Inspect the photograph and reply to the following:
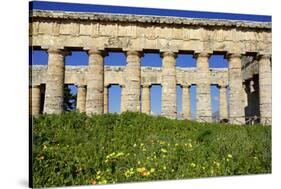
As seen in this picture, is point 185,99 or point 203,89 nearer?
point 203,89

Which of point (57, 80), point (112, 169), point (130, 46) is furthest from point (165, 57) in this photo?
point (112, 169)

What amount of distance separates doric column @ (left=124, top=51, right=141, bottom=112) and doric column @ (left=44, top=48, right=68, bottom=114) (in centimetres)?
253

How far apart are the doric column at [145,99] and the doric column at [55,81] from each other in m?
5.88

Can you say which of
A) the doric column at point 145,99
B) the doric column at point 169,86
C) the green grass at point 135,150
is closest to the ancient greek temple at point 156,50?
the doric column at point 169,86

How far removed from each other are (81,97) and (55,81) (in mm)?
4811

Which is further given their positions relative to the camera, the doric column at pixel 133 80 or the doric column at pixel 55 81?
the doric column at pixel 133 80

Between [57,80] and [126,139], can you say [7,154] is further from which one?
[57,80]

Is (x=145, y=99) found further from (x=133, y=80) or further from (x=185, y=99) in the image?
(x=133, y=80)

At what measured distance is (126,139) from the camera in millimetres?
10000

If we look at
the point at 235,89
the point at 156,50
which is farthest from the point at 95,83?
the point at 235,89

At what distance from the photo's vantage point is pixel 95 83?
16.6 metres

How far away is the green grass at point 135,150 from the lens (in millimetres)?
8242

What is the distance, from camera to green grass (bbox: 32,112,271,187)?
824cm

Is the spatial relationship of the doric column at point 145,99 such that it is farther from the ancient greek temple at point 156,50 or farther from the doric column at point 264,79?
the doric column at point 264,79
